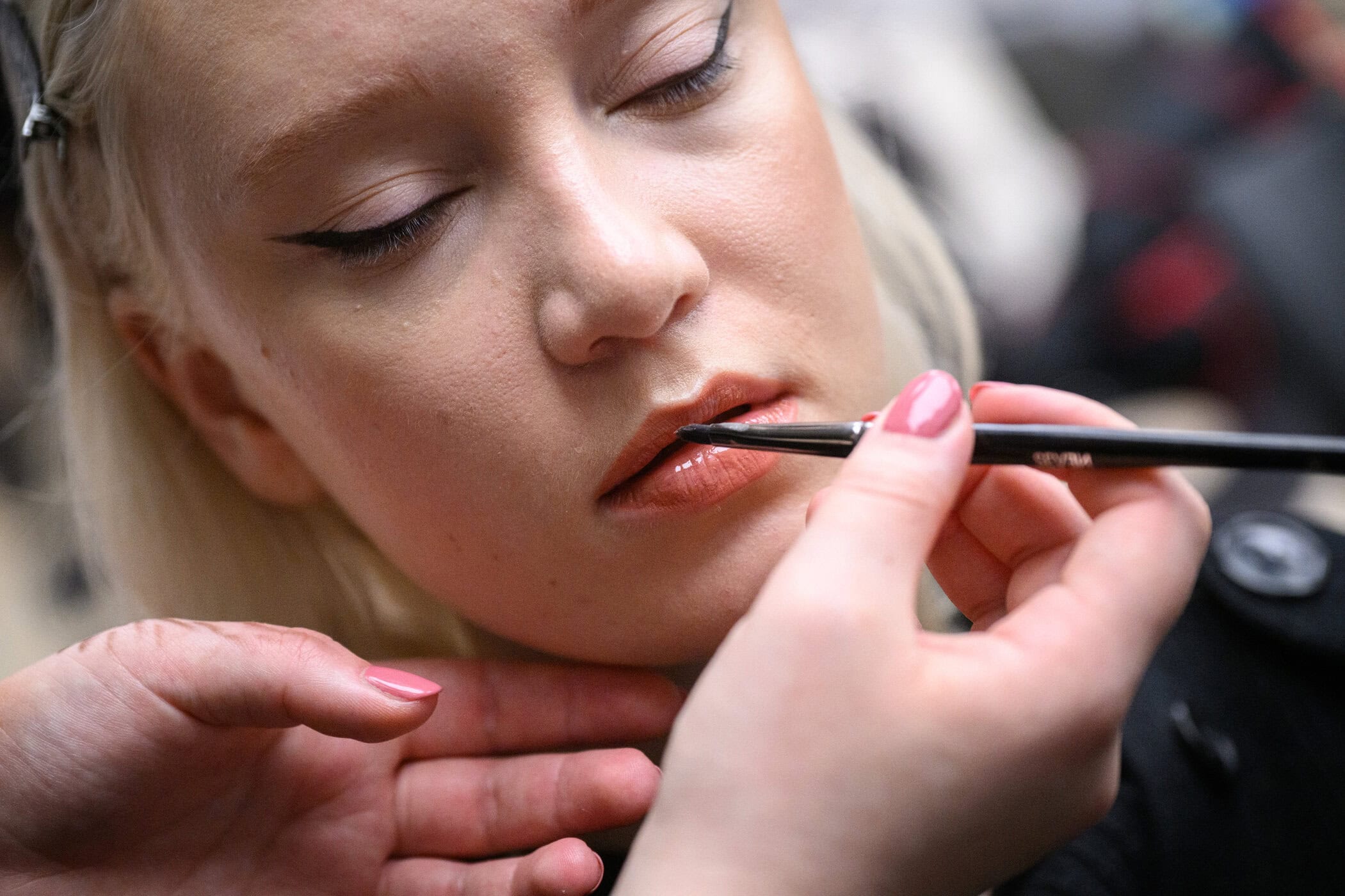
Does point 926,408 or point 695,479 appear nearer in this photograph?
point 926,408

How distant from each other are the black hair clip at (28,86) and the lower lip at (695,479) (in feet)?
1.82

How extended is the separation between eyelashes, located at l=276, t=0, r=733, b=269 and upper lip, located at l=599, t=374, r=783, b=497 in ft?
0.65

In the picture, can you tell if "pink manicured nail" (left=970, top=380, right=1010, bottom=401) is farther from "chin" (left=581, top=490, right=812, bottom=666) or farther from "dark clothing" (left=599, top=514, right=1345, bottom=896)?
"dark clothing" (left=599, top=514, right=1345, bottom=896)

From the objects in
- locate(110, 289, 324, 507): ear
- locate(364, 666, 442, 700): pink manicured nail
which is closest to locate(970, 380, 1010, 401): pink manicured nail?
locate(364, 666, 442, 700): pink manicured nail

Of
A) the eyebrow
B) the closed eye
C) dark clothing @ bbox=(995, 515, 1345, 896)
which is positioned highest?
the eyebrow

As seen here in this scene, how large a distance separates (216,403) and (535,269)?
419 millimetres

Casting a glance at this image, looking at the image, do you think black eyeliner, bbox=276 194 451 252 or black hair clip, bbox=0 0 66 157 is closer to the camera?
black eyeliner, bbox=276 194 451 252

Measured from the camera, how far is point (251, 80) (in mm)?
673

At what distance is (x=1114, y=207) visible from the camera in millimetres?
1839

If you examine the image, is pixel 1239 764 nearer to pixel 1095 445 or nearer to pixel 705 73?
pixel 1095 445

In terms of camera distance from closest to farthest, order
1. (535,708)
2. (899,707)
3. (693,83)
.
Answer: (899,707)
(693,83)
(535,708)

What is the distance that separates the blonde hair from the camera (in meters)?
0.96

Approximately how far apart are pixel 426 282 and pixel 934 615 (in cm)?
59

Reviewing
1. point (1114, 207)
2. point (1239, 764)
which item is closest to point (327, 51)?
point (1239, 764)
